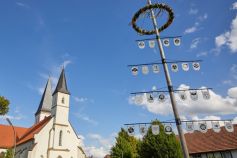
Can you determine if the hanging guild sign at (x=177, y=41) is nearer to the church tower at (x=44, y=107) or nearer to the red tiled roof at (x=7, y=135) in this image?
the red tiled roof at (x=7, y=135)

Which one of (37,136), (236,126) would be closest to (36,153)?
(37,136)

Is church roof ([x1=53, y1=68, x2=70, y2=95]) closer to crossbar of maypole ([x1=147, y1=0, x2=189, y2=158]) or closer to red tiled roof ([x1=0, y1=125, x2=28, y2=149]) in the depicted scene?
red tiled roof ([x1=0, y1=125, x2=28, y2=149])

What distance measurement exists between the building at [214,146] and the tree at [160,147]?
8.02m

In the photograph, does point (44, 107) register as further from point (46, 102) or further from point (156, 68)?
point (156, 68)

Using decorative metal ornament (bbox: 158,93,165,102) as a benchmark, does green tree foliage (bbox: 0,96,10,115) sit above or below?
above

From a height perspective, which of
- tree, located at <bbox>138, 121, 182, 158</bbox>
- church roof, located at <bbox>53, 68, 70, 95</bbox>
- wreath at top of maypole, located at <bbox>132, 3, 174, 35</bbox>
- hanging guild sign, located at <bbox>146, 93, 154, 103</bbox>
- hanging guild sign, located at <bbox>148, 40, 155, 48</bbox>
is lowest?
tree, located at <bbox>138, 121, 182, 158</bbox>

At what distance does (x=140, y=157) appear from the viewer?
90.7ft

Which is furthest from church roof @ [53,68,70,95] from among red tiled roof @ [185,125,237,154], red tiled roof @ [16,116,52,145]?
red tiled roof @ [185,125,237,154]

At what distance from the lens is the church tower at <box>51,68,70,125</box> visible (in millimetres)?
43469

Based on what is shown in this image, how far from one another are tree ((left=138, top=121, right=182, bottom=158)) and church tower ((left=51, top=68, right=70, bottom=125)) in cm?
2165

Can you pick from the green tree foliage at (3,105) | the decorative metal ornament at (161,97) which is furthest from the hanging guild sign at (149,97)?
the green tree foliage at (3,105)

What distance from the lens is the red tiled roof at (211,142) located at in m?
31.7

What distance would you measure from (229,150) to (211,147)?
2.39 metres

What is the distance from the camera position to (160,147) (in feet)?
84.5
